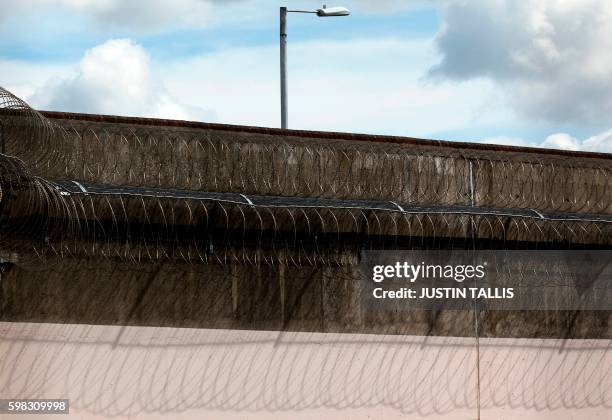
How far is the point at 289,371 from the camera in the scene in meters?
12.0

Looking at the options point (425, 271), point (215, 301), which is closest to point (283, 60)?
point (425, 271)

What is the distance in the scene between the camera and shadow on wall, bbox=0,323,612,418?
11.1m

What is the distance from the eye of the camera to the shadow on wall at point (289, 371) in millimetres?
11070

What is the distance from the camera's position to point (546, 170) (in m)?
13.7

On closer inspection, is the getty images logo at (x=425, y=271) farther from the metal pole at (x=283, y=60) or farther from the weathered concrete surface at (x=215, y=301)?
the metal pole at (x=283, y=60)

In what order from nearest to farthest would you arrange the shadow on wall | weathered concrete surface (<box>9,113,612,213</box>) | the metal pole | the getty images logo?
the shadow on wall < weathered concrete surface (<box>9,113,612,213</box>) < the getty images logo < the metal pole

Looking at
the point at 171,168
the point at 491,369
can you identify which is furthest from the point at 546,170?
the point at 171,168

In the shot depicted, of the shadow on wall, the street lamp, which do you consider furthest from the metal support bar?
the shadow on wall

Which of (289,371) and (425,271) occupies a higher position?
(425,271)

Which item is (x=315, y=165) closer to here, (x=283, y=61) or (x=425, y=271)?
(x=425, y=271)

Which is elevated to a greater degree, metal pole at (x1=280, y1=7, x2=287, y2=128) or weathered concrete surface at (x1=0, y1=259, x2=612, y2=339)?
metal pole at (x1=280, y1=7, x2=287, y2=128)

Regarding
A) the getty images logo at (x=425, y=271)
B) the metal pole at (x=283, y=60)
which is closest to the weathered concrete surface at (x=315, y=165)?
the getty images logo at (x=425, y=271)

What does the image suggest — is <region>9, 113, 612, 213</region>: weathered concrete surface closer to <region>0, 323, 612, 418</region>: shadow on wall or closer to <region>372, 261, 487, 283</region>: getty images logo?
<region>372, 261, 487, 283</region>: getty images logo

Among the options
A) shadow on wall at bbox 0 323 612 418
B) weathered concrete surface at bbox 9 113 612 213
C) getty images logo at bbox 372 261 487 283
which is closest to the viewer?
shadow on wall at bbox 0 323 612 418
